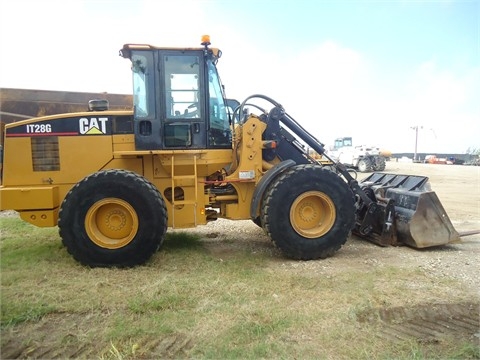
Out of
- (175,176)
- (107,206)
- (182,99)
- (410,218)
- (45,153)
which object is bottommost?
(410,218)

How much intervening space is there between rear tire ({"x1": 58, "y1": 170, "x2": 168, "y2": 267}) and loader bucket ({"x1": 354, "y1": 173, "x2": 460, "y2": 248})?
308 centimetres

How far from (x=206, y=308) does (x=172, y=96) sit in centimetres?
280

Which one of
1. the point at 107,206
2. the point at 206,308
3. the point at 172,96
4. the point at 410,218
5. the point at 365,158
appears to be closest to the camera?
the point at 206,308

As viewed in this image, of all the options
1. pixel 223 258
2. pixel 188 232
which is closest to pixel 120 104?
pixel 188 232

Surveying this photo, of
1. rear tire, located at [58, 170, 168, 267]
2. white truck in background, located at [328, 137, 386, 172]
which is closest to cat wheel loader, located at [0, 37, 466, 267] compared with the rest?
rear tire, located at [58, 170, 168, 267]

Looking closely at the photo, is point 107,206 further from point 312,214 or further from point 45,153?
point 312,214

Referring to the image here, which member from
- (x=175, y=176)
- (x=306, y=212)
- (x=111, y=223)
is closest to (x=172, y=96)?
(x=175, y=176)

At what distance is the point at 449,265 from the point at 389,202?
114 cm

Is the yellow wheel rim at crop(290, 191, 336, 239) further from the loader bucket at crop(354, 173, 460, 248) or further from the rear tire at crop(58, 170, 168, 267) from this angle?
the rear tire at crop(58, 170, 168, 267)

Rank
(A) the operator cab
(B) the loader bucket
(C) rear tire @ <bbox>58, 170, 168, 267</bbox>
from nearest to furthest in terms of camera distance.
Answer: (C) rear tire @ <bbox>58, 170, 168, 267</bbox>
(A) the operator cab
(B) the loader bucket

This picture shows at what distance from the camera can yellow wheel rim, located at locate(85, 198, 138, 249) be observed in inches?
176

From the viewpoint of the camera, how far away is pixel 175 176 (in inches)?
199

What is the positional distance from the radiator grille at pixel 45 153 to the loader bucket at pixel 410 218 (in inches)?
173

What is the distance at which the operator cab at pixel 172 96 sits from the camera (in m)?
4.93
